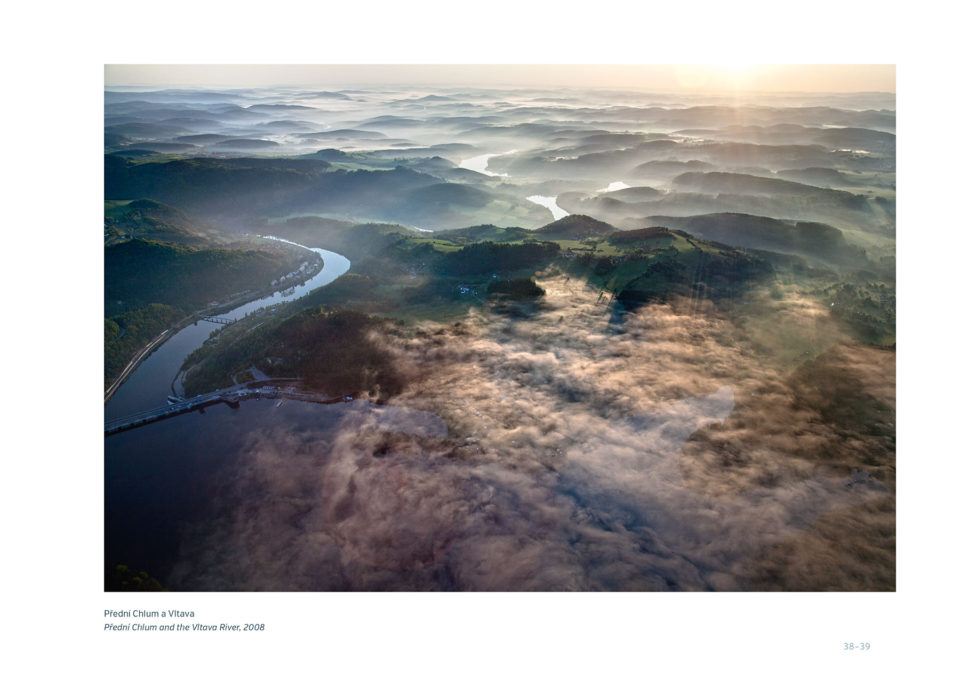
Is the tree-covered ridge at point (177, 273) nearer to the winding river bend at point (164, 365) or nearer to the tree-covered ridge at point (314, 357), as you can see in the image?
the winding river bend at point (164, 365)

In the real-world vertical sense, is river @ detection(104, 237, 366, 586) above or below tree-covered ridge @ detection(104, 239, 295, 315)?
below

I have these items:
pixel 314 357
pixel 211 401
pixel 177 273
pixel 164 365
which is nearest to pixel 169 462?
pixel 211 401

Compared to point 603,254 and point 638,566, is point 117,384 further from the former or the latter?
point 603,254

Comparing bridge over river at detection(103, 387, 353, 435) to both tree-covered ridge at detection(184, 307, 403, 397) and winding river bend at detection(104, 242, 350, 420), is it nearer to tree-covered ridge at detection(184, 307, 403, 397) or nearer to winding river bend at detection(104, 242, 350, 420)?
tree-covered ridge at detection(184, 307, 403, 397)

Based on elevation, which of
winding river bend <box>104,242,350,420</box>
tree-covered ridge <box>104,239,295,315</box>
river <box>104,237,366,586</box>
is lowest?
river <box>104,237,366,586</box>

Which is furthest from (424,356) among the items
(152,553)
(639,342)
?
(152,553)

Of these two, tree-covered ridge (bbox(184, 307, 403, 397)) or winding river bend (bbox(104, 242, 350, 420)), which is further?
winding river bend (bbox(104, 242, 350, 420))

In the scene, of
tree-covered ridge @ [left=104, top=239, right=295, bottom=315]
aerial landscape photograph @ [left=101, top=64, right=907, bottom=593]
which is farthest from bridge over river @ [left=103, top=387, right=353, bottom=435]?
tree-covered ridge @ [left=104, top=239, right=295, bottom=315]
